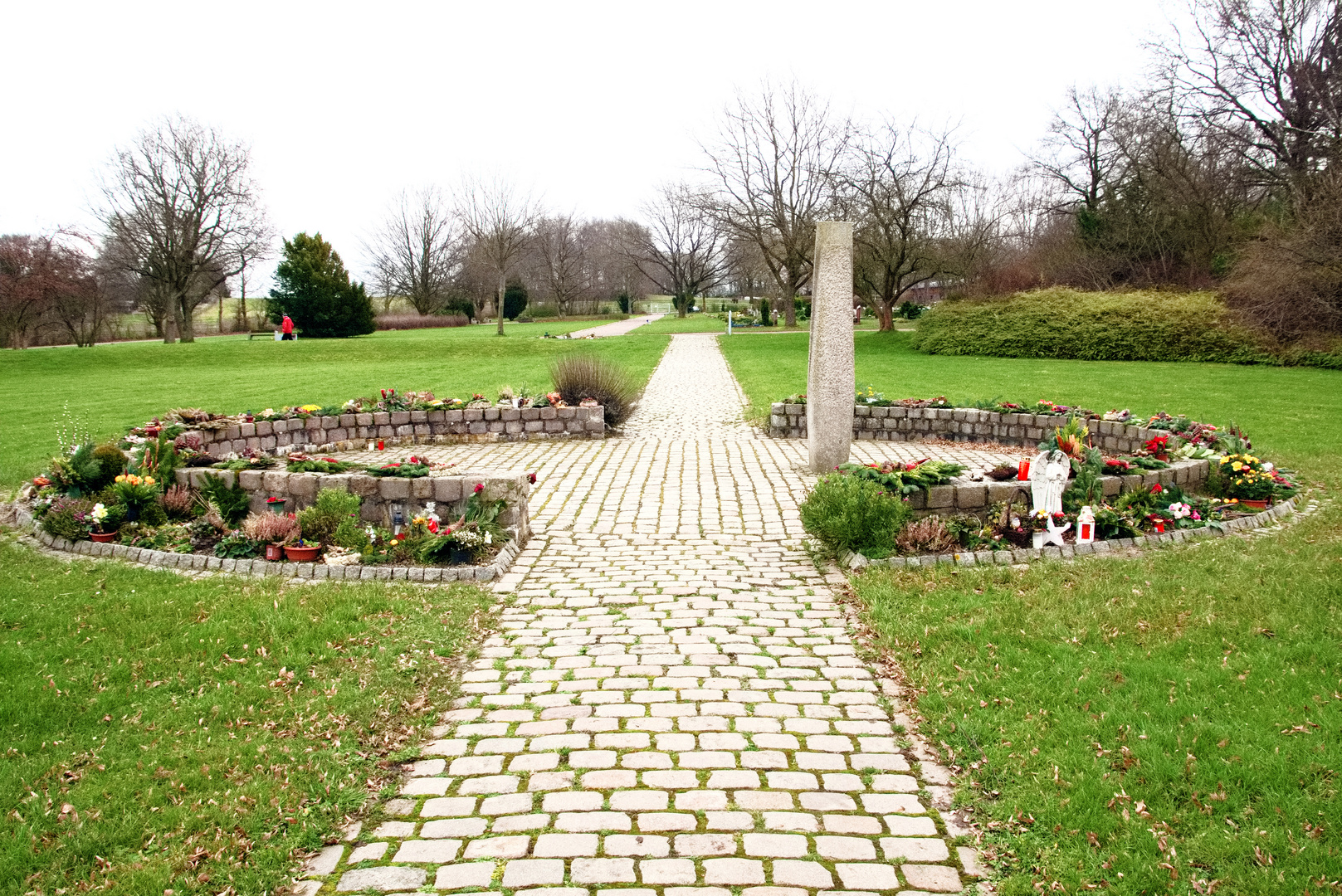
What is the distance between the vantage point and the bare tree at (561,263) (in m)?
66.4

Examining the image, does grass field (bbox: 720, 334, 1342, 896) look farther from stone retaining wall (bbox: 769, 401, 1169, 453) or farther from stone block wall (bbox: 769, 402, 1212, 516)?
stone retaining wall (bbox: 769, 401, 1169, 453)

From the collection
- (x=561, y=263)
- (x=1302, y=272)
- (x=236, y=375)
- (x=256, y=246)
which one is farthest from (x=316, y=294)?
(x=1302, y=272)

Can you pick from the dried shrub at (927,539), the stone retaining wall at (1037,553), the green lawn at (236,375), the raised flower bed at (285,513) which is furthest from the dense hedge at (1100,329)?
the raised flower bed at (285,513)

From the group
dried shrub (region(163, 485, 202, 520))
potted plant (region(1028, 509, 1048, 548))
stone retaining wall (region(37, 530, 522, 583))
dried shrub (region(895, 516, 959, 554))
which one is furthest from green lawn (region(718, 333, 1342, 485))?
dried shrub (region(163, 485, 202, 520))

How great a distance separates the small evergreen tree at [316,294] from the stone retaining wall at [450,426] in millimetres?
30973

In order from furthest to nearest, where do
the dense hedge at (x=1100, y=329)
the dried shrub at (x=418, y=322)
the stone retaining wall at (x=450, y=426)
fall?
the dried shrub at (x=418, y=322), the dense hedge at (x=1100, y=329), the stone retaining wall at (x=450, y=426)

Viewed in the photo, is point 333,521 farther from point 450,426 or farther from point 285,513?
point 450,426

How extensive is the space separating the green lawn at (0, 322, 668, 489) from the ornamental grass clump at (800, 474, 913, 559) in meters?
8.76

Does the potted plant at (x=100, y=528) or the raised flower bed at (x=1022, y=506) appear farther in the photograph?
the potted plant at (x=100, y=528)

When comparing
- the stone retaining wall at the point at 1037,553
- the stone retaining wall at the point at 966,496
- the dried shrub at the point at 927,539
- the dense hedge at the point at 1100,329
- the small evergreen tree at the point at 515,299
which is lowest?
the stone retaining wall at the point at 1037,553

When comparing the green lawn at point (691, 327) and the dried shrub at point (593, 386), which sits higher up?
the green lawn at point (691, 327)

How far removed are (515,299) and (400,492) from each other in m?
56.1

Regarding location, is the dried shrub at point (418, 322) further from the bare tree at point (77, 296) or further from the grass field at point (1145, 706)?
the grass field at point (1145, 706)

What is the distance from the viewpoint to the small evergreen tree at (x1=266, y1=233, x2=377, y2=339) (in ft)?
130
